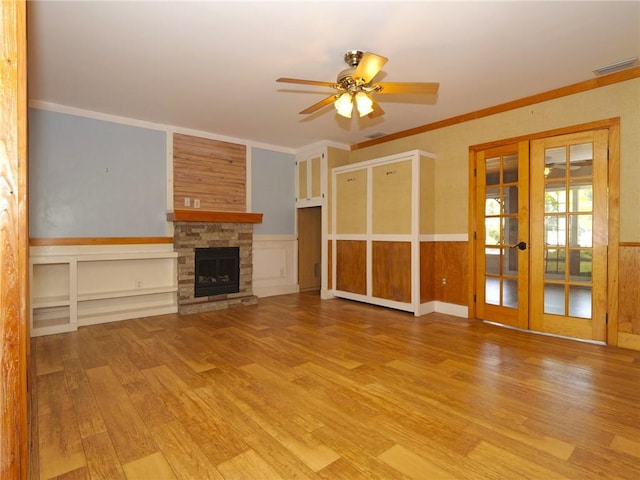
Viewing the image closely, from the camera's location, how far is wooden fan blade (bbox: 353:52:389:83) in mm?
2322

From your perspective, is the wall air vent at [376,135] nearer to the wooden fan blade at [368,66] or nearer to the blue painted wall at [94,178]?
the wooden fan blade at [368,66]

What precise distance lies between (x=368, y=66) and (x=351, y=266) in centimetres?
338

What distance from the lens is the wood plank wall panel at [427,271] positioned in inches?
179

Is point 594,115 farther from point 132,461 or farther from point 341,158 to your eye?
point 132,461

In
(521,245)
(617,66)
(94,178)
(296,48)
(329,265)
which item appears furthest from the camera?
(329,265)

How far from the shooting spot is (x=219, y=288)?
5.09m

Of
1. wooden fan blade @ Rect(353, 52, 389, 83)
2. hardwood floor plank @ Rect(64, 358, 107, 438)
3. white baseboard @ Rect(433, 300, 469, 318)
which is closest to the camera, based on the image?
hardwood floor plank @ Rect(64, 358, 107, 438)

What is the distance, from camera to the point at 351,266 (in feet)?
17.6

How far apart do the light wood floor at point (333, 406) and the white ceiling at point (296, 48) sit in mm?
2627

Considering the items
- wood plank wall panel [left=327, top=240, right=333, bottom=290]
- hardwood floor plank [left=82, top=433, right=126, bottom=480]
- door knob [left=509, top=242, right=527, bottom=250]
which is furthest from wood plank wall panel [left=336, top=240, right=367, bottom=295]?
hardwood floor plank [left=82, top=433, right=126, bottom=480]

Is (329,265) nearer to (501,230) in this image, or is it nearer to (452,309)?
(452,309)

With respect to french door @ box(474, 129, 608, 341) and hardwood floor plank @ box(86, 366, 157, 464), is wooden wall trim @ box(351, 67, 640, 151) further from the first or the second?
hardwood floor plank @ box(86, 366, 157, 464)

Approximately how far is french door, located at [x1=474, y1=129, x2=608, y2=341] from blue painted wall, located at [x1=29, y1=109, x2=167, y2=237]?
4359 millimetres

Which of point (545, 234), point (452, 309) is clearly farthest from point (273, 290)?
point (545, 234)
